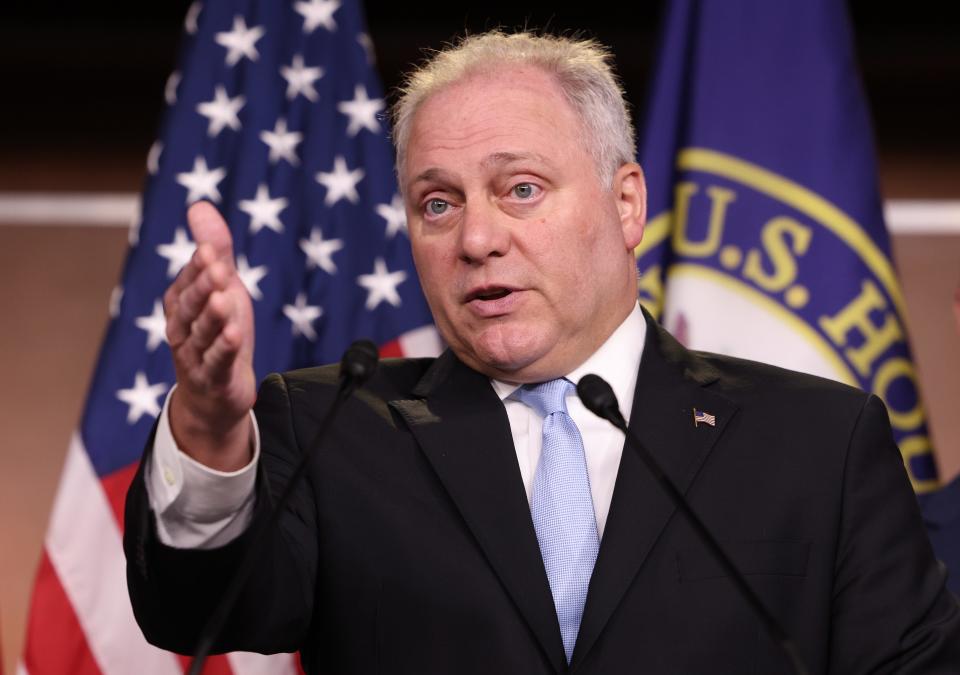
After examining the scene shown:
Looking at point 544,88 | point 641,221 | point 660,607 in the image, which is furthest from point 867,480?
point 544,88

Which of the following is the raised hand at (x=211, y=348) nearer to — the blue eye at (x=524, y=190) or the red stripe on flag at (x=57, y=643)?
the blue eye at (x=524, y=190)

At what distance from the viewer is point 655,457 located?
1617mm

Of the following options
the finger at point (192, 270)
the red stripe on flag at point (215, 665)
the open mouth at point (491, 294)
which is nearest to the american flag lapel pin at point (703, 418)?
the open mouth at point (491, 294)

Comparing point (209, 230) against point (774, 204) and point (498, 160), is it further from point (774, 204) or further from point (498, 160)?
point (774, 204)

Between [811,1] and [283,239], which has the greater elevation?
[811,1]

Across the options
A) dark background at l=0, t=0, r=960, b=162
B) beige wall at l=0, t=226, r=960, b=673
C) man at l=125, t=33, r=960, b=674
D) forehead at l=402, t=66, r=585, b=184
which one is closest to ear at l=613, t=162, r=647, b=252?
man at l=125, t=33, r=960, b=674

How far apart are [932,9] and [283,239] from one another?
1.75 metres

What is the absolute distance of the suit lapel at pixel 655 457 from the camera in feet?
4.88

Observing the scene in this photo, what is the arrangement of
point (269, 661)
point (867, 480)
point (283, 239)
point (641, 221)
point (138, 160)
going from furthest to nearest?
point (138, 160) → point (283, 239) → point (269, 661) → point (641, 221) → point (867, 480)

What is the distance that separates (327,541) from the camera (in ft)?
5.19

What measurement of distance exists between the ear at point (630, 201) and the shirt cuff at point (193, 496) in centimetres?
77

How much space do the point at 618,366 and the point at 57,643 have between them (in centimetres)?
142

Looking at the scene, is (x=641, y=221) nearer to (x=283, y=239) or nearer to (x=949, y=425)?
(x=283, y=239)

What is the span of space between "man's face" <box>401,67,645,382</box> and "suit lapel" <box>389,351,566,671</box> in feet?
0.19
